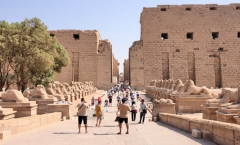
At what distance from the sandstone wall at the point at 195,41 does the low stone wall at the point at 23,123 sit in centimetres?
2278

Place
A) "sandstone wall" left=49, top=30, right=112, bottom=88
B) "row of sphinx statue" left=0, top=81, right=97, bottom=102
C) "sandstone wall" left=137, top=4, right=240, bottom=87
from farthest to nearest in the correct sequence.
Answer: "sandstone wall" left=49, top=30, right=112, bottom=88
"sandstone wall" left=137, top=4, right=240, bottom=87
"row of sphinx statue" left=0, top=81, right=97, bottom=102

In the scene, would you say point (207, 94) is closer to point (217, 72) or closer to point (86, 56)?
point (217, 72)

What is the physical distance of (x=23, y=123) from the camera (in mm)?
6410

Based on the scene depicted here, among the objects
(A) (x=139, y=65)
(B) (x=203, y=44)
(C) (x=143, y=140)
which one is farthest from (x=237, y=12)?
(C) (x=143, y=140)

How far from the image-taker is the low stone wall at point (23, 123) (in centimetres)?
569

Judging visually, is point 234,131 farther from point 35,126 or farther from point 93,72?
point 93,72

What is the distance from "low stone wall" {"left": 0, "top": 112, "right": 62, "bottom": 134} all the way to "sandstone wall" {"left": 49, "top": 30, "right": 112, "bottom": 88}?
22699 millimetres

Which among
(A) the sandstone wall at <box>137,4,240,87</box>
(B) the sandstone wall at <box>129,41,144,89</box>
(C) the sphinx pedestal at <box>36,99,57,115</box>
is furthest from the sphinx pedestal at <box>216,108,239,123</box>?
(A) the sandstone wall at <box>137,4,240,87</box>

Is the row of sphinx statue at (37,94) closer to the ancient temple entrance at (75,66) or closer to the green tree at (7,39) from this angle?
the green tree at (7,39)

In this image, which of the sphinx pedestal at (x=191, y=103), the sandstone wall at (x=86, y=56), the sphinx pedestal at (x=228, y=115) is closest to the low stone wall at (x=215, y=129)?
the sphinx pedestal at (x=228, y=115)

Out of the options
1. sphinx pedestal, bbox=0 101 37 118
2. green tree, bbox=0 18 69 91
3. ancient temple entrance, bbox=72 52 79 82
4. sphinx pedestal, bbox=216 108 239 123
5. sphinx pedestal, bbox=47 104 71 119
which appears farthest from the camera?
ancient temple entrance, bbox=72 52 79 82

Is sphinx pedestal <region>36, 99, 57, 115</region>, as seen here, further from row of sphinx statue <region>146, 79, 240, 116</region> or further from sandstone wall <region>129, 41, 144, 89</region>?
sandstone wall <region>129, 41, 144, 89</region>

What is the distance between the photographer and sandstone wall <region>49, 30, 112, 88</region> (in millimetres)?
31359

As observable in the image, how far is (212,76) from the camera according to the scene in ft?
98.7
